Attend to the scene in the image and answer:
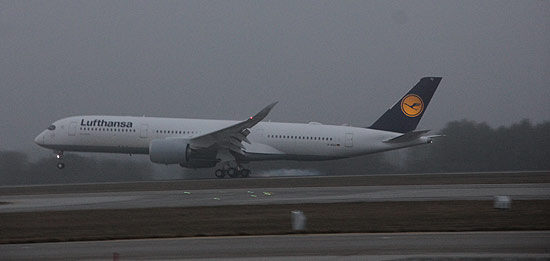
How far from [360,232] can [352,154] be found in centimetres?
2700

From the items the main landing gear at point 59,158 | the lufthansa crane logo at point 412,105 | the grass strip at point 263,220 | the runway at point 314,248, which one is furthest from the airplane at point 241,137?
the runway at point 314,248

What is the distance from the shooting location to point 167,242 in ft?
49.5

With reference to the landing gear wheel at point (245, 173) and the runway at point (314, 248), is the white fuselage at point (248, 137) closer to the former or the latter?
the landing gear wheel at point (245, 173)

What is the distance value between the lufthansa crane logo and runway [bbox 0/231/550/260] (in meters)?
28.2

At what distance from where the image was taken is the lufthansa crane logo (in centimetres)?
4334

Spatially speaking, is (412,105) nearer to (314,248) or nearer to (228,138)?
(228,138)

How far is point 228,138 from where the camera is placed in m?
41.0

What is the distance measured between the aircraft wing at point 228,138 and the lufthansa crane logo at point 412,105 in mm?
9168

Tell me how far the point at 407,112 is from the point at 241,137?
10281 mm

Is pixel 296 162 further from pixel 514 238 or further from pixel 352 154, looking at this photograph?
pixel 514 238

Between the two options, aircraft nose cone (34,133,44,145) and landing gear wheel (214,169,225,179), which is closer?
landing gear wheel (214,169,225,179)

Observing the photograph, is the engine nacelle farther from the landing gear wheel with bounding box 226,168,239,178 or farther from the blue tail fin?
the blue tail fin

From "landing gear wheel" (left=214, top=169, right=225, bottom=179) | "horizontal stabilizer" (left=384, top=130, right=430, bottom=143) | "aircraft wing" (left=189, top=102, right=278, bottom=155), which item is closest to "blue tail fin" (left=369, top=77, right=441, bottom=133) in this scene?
"horizontal stabilizer" (left=384, top=130, right=430, bottom=143)

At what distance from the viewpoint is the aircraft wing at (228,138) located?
40438mm
